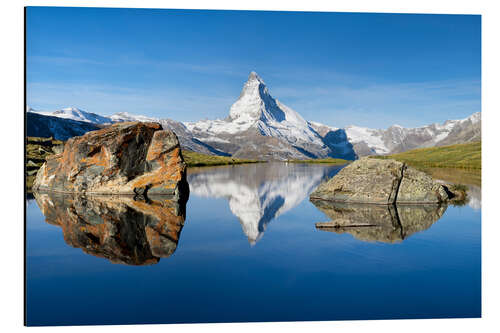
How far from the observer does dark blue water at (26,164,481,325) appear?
35.8 ft

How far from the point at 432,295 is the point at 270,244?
7.50 m

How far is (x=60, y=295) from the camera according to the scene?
12.1 metres

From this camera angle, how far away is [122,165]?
3678 cm

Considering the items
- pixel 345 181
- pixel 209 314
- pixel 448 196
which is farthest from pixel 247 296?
pixel 448 196

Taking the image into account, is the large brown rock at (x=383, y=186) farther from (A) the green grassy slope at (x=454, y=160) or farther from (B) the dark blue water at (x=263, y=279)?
(A) the green grassy slope at (x=454, y=160)

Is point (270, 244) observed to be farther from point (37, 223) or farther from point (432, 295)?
point (37, 223)

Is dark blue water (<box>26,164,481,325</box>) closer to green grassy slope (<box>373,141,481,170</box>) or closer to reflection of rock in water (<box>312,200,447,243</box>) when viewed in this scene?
reflection of rock in water (<box>312,200,447,243</box>)

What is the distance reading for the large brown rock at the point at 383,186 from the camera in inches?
1192

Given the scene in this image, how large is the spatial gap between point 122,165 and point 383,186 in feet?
74.1

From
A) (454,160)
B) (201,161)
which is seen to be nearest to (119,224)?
(201,161)

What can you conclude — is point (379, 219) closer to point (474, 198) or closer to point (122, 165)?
point (474, 198)

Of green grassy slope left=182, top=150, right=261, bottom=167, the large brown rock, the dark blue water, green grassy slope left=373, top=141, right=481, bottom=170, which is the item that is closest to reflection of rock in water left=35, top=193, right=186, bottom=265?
the dark blue water

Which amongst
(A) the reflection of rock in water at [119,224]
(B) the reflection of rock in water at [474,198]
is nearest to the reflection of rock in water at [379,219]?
(B) the reflection of rock in water at [474,198]

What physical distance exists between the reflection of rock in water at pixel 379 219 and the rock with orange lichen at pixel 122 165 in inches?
559
